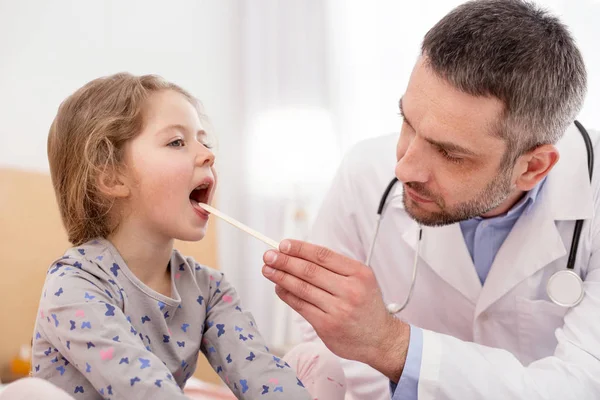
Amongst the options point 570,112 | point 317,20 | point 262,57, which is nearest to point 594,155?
point 570,112

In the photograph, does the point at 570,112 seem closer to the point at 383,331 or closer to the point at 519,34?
the point at 519,34

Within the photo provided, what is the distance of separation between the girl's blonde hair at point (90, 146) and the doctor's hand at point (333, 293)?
357 millimetres

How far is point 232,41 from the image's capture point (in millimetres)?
3645

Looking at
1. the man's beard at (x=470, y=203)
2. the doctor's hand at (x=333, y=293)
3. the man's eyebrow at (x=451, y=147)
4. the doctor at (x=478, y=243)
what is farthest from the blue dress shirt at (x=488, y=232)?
the doctor's hand at (x=333, y=293)

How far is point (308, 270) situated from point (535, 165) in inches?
25.3

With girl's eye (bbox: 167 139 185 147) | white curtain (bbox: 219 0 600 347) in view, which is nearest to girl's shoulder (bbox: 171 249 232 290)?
girl's eye (bbox: 167 139 185 147)

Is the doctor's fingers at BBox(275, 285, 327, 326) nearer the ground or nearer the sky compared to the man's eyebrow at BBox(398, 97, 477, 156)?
nearer the ground

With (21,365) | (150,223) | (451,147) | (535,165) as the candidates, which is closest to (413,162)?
(451,147)

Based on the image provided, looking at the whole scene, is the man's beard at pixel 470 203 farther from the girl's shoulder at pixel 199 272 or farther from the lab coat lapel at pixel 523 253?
the girl's shoulder at pixel 199 272

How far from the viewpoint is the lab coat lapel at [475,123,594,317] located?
140cm

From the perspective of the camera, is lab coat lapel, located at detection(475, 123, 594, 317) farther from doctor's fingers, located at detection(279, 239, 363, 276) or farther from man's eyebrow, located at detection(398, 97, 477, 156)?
doctor's fingers, located at detection(279, 239, 363, 276)

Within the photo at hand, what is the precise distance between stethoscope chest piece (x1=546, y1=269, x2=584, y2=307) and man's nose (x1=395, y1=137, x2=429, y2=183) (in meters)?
0.38

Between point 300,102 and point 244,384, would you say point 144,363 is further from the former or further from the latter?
point 300,102

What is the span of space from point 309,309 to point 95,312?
1.15 ft
